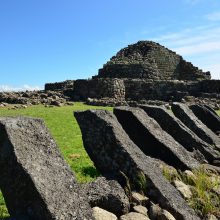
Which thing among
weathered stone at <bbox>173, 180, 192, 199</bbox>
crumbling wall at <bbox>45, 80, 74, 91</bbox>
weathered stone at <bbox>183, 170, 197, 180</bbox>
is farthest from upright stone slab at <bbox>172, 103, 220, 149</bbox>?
crumbling wall at <bbox>45, 80, 74, 91</bbox>

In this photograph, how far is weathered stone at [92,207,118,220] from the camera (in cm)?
564

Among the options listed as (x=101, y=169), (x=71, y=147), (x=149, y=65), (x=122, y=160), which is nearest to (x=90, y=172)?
(x=101, y=169)

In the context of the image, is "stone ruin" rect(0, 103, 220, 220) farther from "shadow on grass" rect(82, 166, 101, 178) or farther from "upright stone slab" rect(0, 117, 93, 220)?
"shadow on grass" rect(82, 166, 101, 178)

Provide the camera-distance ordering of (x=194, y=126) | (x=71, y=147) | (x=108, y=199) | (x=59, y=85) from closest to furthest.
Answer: (x=108, y=199)
(x=194, y=126)
(x=71, y=147)
(x=59, y=85)

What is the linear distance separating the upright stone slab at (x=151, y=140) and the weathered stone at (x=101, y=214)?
2.94 metres

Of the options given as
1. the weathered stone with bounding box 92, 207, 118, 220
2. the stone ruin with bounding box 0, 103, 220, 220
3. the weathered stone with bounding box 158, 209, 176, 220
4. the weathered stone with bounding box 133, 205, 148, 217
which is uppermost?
the stone ruin with bounding box 0, 103, 220, 220

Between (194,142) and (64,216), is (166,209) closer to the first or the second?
(64,216)

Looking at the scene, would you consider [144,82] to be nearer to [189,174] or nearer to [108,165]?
[189,174]

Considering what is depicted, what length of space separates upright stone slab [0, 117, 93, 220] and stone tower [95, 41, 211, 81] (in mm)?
47129

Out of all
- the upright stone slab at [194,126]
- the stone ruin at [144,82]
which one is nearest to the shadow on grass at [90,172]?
the upright stone slab at [194,126]

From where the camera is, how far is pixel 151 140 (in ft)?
28.2

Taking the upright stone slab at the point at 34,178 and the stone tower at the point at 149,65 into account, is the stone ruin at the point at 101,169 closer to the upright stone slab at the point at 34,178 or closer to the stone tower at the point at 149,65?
the upright stone slab at the point at 34,178

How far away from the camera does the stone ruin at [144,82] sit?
41.7 meters

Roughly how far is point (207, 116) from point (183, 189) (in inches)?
244
